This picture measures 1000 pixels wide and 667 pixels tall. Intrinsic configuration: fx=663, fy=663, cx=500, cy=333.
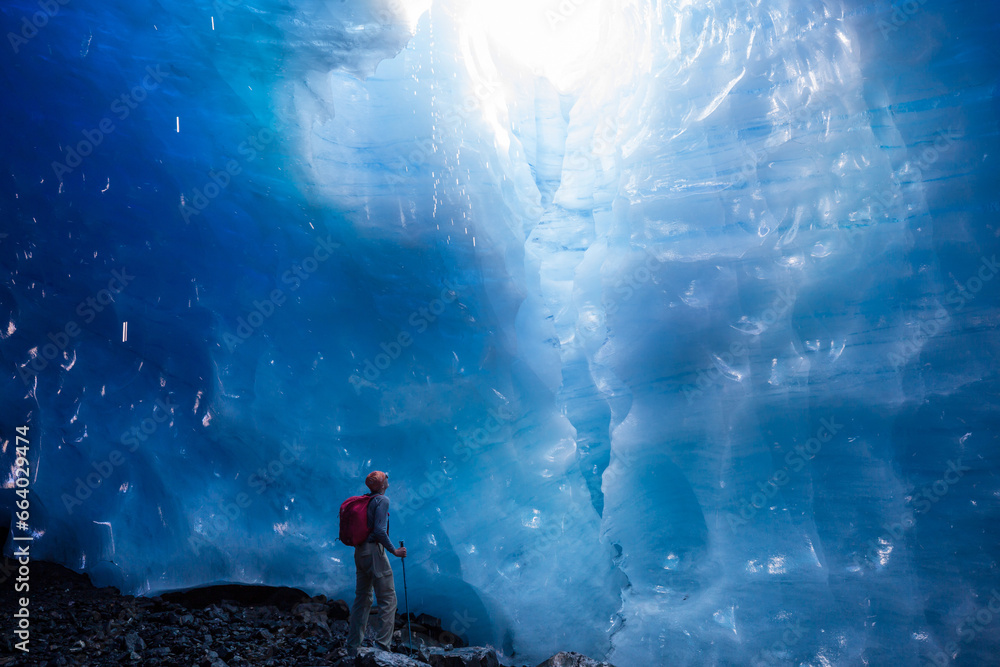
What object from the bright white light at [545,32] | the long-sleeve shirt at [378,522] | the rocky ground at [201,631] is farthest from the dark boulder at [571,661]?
the bright white light at [545,32]

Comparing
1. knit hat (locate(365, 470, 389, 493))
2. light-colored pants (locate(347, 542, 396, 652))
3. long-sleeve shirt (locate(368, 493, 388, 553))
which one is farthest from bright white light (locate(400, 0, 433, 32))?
light-colored pants (locate(347, 542, 396, 652))

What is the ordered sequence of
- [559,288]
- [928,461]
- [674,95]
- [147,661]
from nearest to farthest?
[147,661] → [928,461] → [674,95] → [559,288]

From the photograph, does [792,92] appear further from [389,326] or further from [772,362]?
[389,326]

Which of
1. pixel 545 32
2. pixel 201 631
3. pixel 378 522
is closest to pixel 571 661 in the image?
pixel 378 522

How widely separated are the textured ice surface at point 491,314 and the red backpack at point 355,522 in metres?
1.09

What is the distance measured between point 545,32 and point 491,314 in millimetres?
2731

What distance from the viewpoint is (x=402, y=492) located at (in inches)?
190

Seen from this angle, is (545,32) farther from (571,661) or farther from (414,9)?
(571,661)

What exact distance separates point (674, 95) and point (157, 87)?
3.89 meters

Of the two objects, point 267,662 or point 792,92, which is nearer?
point 267,662

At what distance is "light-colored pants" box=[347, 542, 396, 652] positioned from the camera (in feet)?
12.0

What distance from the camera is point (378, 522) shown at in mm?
3660

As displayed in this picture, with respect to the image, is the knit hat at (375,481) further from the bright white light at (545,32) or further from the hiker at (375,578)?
the bright white light at (545,32)

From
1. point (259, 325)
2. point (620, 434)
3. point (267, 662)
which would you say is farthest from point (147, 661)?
point (620, 434)
